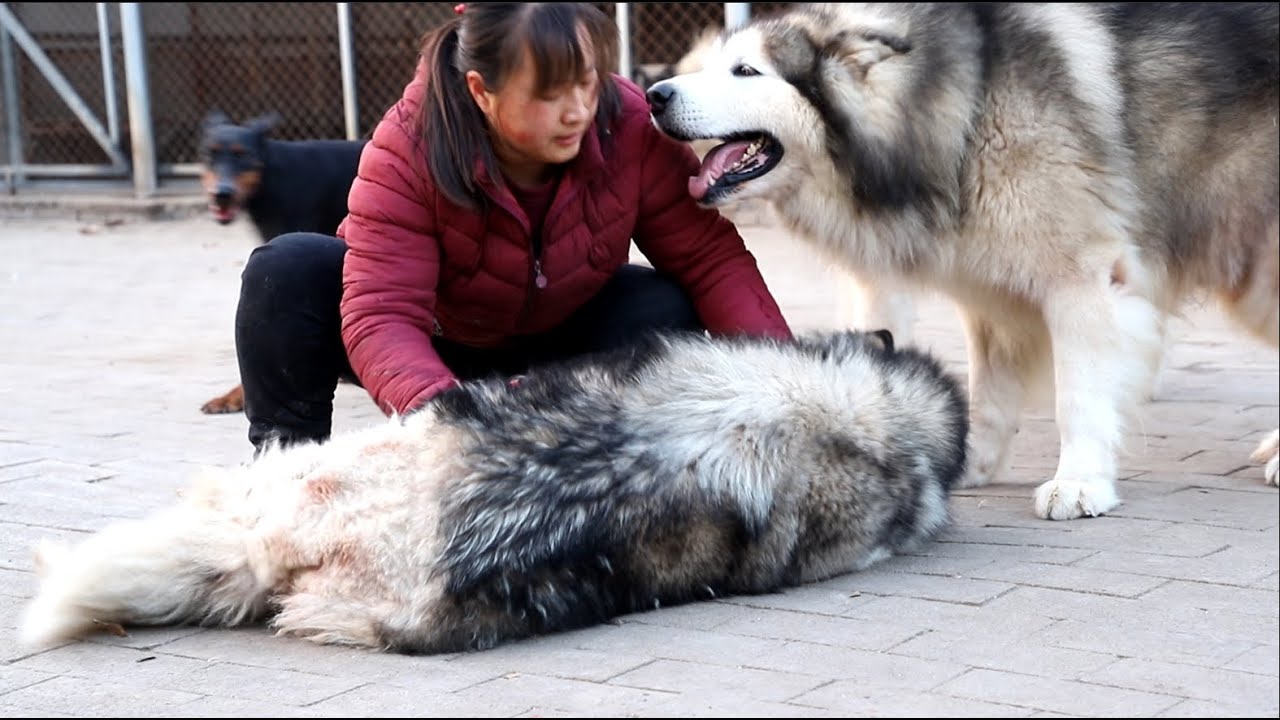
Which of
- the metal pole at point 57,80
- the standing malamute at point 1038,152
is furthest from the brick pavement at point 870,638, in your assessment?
the metal pole at point 57,80

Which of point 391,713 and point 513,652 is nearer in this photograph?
point 391,713

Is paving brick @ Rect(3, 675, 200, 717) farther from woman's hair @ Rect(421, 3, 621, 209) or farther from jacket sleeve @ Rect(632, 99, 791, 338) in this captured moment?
jacket sleeve @ Rect(632, 99, 791, 338)

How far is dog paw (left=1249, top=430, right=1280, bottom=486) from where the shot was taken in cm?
386

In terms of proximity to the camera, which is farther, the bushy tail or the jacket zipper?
the jacket zipper

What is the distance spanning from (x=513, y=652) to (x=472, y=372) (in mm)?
1194

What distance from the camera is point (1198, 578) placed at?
3.00m

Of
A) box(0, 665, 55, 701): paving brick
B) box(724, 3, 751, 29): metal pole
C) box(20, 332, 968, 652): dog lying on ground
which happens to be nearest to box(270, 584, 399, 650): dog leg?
box(20, 332, 968, 652): dog lying on ground

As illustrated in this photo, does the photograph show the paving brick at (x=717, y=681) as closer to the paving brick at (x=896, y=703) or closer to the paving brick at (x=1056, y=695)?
the paving brick at (x=896, y=703)

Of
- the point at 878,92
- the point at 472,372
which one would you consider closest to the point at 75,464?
the point at 472,372

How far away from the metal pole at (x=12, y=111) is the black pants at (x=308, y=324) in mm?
9833

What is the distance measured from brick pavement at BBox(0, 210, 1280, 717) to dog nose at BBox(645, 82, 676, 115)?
92 cm

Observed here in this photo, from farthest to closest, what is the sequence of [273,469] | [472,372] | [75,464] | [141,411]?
[141,411], [75,464], [472,372], [273,469]

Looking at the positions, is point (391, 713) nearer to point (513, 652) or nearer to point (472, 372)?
point (513, 652)

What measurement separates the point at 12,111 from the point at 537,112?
1066 cm
